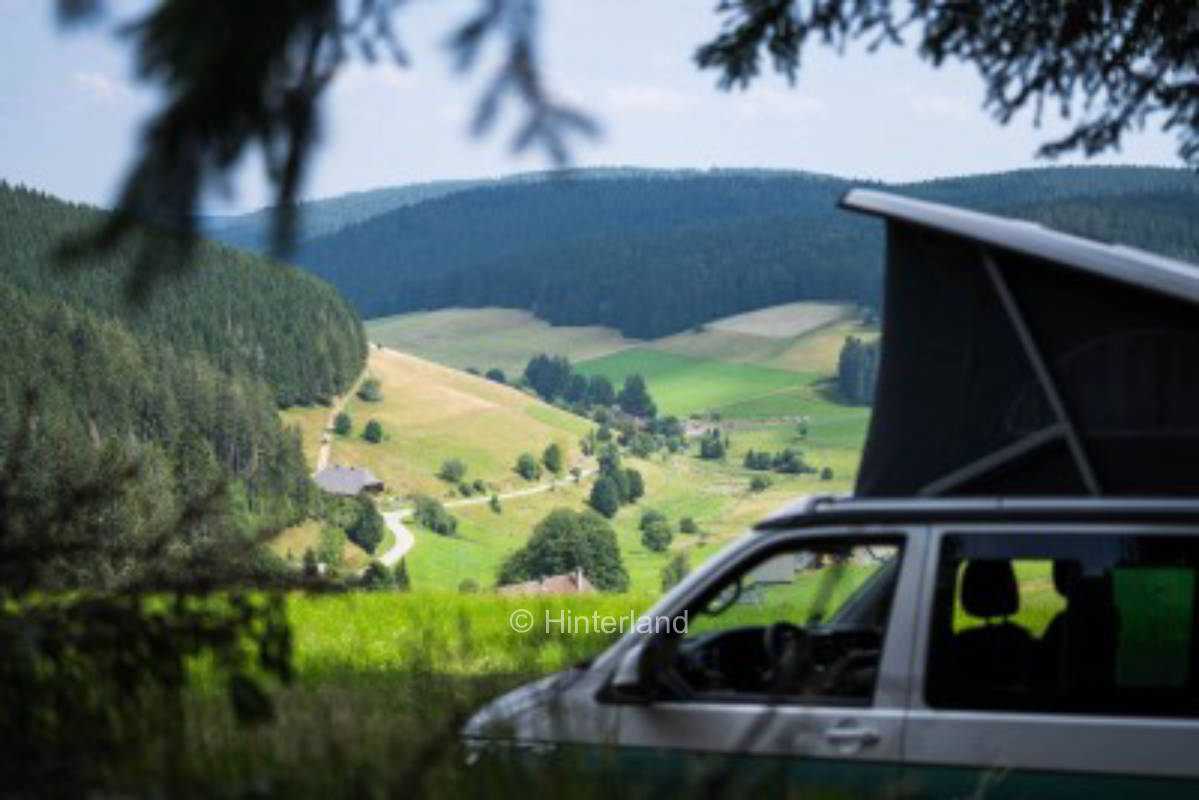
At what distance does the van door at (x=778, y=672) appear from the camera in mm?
5707

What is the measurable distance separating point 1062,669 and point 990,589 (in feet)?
1.08

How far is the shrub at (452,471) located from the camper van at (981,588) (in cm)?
17950

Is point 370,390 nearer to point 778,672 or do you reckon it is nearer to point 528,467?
point 528,467

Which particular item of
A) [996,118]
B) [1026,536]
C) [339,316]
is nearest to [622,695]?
[1026,536]

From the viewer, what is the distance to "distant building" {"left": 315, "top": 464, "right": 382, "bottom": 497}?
170000 mm

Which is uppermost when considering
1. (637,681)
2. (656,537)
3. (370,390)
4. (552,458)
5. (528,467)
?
(637,681)

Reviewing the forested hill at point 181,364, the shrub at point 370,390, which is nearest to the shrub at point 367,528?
the forested hill at point 181,364

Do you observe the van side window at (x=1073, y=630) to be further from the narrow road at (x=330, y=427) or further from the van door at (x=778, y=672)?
the narrow road at (x=330, y=427)

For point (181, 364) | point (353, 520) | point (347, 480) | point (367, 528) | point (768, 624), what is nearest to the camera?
point (768, 624)

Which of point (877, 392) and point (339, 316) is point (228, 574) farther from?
point (339, 316)

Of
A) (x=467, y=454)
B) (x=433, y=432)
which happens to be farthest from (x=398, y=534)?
(x=433, y=432)

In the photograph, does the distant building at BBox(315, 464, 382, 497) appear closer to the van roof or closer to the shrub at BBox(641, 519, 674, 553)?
the shrub at BBox(641, 519, 674, 553)

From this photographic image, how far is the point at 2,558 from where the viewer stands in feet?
15.1

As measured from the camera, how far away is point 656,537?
629 ft
